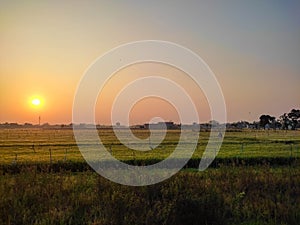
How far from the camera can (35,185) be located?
9297 millimetres

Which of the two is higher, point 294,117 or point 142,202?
point 294,117

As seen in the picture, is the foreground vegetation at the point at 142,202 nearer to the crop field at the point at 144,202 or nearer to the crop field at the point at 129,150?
the crop field at the point at 144,202

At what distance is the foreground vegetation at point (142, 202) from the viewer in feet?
24.4

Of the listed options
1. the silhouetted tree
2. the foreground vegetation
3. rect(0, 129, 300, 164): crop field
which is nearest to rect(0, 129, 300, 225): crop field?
the foreground vegetation

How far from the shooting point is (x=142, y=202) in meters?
8.22

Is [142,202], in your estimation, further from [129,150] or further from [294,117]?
[294,117]

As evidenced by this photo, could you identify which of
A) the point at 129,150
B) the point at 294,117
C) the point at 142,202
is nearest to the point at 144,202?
the point at 142,202

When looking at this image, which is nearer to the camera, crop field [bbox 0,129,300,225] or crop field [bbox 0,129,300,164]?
crop field [bbox 0,129,300,225]

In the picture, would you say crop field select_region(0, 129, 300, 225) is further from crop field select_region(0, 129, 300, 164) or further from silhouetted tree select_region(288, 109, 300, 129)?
silhouetted tree select_region(288, 109, 300, 129)

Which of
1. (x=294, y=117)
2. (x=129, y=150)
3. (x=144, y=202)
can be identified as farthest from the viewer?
(x=294, y=117)

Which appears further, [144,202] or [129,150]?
[129,150]

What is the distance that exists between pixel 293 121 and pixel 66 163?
182748 mm

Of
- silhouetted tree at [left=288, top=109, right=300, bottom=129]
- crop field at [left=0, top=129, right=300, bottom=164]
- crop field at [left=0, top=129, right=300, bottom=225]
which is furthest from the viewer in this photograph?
silhouetted tree at [left=288, top=109, right=300, bottom=129]

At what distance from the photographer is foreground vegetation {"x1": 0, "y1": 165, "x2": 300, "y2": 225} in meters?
7.43
